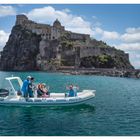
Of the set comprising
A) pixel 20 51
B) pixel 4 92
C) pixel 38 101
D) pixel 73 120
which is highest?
pixel 20 51

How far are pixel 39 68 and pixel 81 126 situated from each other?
312 feet

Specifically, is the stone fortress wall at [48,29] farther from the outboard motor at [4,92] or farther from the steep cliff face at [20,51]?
the outboard motor at [4,92]

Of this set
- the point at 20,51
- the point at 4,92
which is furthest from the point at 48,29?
the point at 4,92

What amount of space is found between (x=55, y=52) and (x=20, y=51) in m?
15.8

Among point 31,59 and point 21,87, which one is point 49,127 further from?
point 31,59

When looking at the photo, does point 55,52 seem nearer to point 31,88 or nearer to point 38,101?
point 31,88

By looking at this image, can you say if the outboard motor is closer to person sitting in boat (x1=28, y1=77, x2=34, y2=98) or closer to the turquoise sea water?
the turquoise sea water

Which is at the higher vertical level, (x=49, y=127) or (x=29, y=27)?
(x=29, y=27)

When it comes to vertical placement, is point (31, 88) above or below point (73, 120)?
above

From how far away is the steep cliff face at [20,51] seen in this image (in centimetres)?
12012

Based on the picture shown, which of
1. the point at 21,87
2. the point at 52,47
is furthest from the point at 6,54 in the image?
the point at 21,87

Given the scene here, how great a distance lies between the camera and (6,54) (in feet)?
431

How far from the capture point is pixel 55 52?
114875 millimetres

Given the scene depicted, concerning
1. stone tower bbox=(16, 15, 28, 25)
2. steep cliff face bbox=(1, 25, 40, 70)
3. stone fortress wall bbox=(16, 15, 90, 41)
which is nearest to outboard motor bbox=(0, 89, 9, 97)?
steep cliff face bbox=(1, 25, 40, 70)
